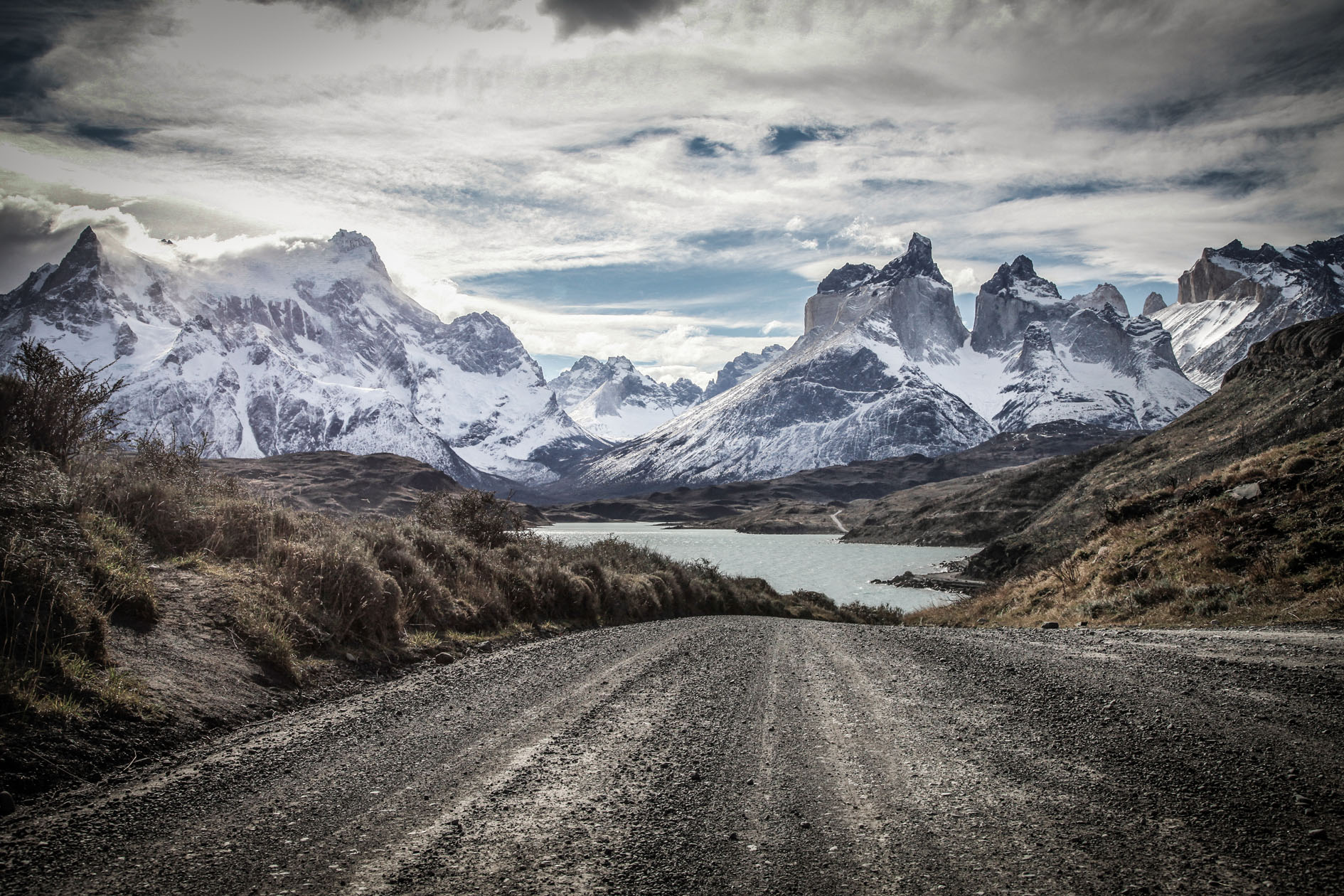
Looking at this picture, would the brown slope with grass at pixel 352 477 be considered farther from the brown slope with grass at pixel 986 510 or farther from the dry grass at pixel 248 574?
the dry grass at pixel 248 574

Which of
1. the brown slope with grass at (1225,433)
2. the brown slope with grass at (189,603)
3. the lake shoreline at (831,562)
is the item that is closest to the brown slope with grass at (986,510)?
the lake shoreline at (831,562)

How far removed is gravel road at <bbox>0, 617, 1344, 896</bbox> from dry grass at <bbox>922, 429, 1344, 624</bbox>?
402 cm

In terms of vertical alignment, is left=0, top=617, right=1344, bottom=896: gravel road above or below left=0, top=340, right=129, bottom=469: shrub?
below

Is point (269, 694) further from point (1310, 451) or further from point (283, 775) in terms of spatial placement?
point (1310, 451)

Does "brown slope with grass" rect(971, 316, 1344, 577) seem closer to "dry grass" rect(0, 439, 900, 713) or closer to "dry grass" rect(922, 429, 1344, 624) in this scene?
"dry grass" rect(922, 429, 1344, 624)

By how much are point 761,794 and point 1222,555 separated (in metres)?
13.2

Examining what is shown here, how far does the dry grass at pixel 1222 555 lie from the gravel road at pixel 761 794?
4.02 meters

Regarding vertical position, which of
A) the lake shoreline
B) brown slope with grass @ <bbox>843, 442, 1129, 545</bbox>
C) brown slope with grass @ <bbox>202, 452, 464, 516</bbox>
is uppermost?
brown slope with grass @ <bbox>202, 452, 464, 516</bbox>

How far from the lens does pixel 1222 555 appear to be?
13.6m

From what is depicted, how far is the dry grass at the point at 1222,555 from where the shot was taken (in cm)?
1173

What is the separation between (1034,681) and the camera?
790 cm

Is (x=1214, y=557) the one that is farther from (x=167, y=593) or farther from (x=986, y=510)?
(x=986, y=510)

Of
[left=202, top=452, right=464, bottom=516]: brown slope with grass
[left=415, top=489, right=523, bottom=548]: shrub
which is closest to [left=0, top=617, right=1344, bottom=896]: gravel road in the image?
[left=415, top=489, right=523, bottom=548]: shrub

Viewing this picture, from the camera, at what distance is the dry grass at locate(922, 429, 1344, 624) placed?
1173cm
